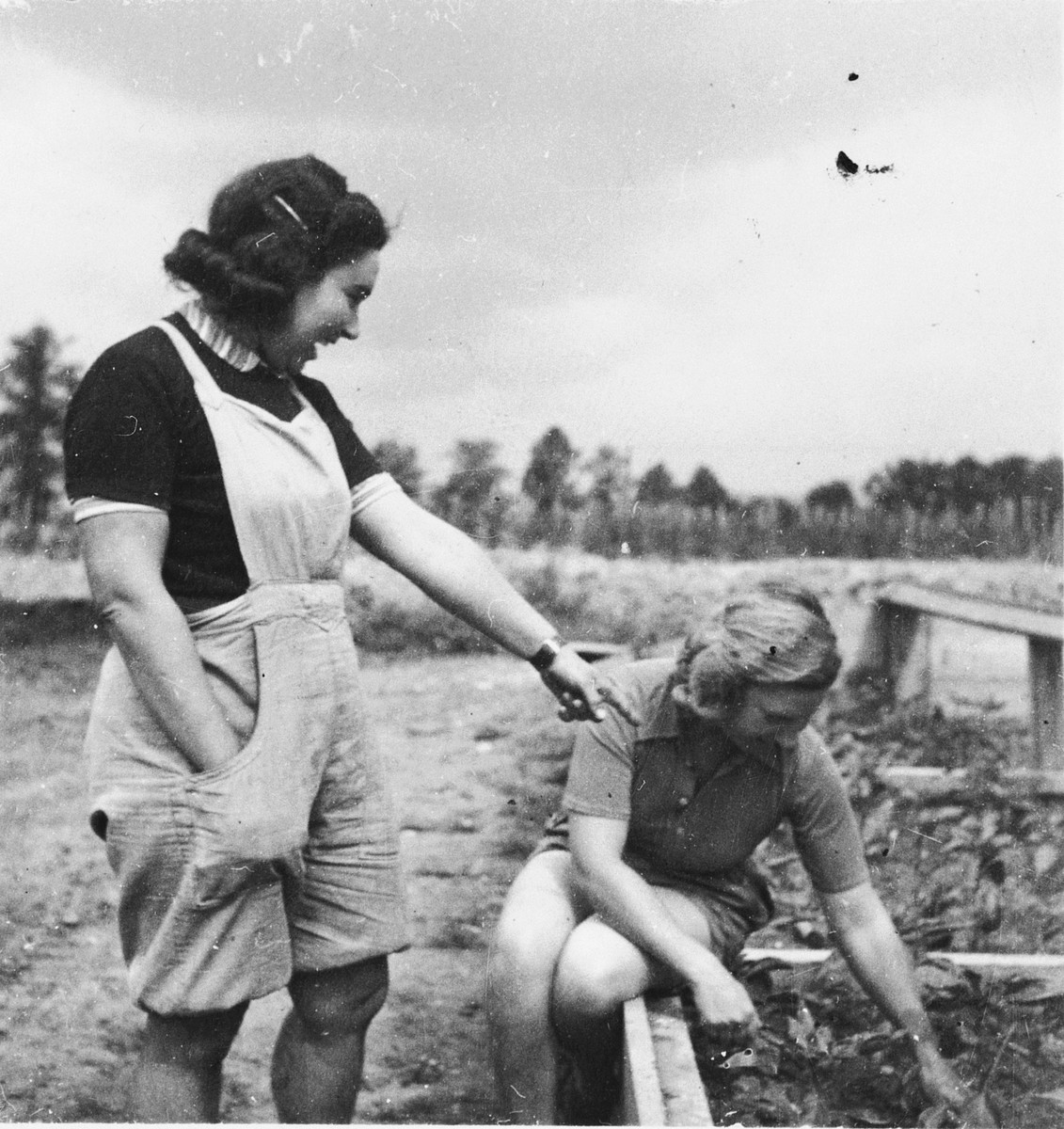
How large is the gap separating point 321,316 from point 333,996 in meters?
1.10

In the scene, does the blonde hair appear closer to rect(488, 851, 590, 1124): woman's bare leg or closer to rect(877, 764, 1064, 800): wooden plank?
rect(488, 851, 590, 1124): woman's bare leg

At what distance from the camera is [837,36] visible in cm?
266

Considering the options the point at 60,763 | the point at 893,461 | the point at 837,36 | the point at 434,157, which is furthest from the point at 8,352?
the point at 60,763

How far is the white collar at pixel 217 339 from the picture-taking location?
2100 millimetres

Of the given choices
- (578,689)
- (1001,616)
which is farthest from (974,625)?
(578,689)

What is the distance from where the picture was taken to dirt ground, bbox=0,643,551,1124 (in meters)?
2.88


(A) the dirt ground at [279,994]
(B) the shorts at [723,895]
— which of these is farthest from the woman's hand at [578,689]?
(A) the dirt ground at [279,994]

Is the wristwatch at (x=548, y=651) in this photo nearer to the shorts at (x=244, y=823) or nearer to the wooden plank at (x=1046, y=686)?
the shorts at (x=244, y=823)

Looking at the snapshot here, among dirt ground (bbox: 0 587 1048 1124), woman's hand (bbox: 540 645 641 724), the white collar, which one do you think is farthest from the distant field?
the white collar

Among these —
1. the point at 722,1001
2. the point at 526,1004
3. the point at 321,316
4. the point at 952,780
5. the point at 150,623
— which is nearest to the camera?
the point at 150,623

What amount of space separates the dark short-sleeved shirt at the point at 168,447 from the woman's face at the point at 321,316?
0.05 m

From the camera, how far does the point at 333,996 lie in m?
2.21

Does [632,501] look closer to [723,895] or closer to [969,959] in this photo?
[723,895]

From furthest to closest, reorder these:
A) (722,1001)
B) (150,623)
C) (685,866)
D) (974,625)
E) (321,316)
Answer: (974,625), (685,866), (722,1001), (321,316), (150,623)
